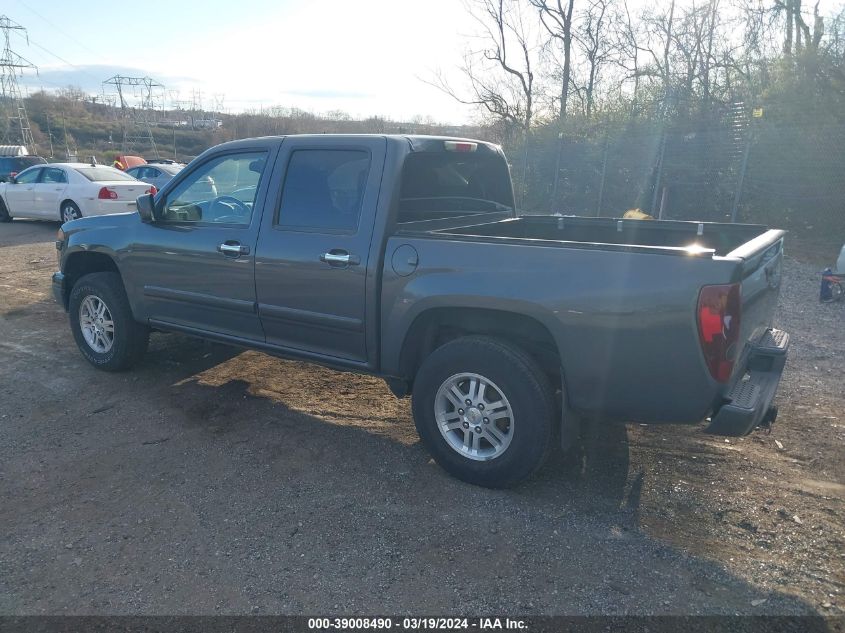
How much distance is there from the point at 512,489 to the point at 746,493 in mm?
1306

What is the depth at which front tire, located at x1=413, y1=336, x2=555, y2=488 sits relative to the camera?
141 inches

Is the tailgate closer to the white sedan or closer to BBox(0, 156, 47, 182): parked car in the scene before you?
the white sedan

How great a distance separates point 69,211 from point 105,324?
1072 centimetres

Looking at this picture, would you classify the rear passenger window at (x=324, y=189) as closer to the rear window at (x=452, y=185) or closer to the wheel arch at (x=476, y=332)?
the rear window at (x=452, y=185)

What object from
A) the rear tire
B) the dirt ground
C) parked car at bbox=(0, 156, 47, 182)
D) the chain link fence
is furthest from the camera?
parked car at bbox=(0, 156, 47, 182)

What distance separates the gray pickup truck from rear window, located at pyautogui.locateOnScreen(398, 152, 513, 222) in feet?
0.05

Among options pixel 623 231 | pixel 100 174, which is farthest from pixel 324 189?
pixel 100 174

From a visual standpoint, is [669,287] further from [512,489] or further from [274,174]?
[274,174]

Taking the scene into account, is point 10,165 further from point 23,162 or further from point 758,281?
point 758,281

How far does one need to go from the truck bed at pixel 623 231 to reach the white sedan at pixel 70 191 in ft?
35.8

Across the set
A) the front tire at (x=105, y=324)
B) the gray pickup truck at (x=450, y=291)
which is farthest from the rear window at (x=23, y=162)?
the gray pickup truck at (x=450, y=291)

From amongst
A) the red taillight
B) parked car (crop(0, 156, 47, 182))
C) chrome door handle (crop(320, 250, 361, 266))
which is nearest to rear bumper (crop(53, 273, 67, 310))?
chrome door handle (crop(320, 250, 361, 266))

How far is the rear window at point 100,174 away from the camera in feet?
47.9

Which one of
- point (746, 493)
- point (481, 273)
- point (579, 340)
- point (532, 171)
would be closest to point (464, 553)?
point (579, 340)
